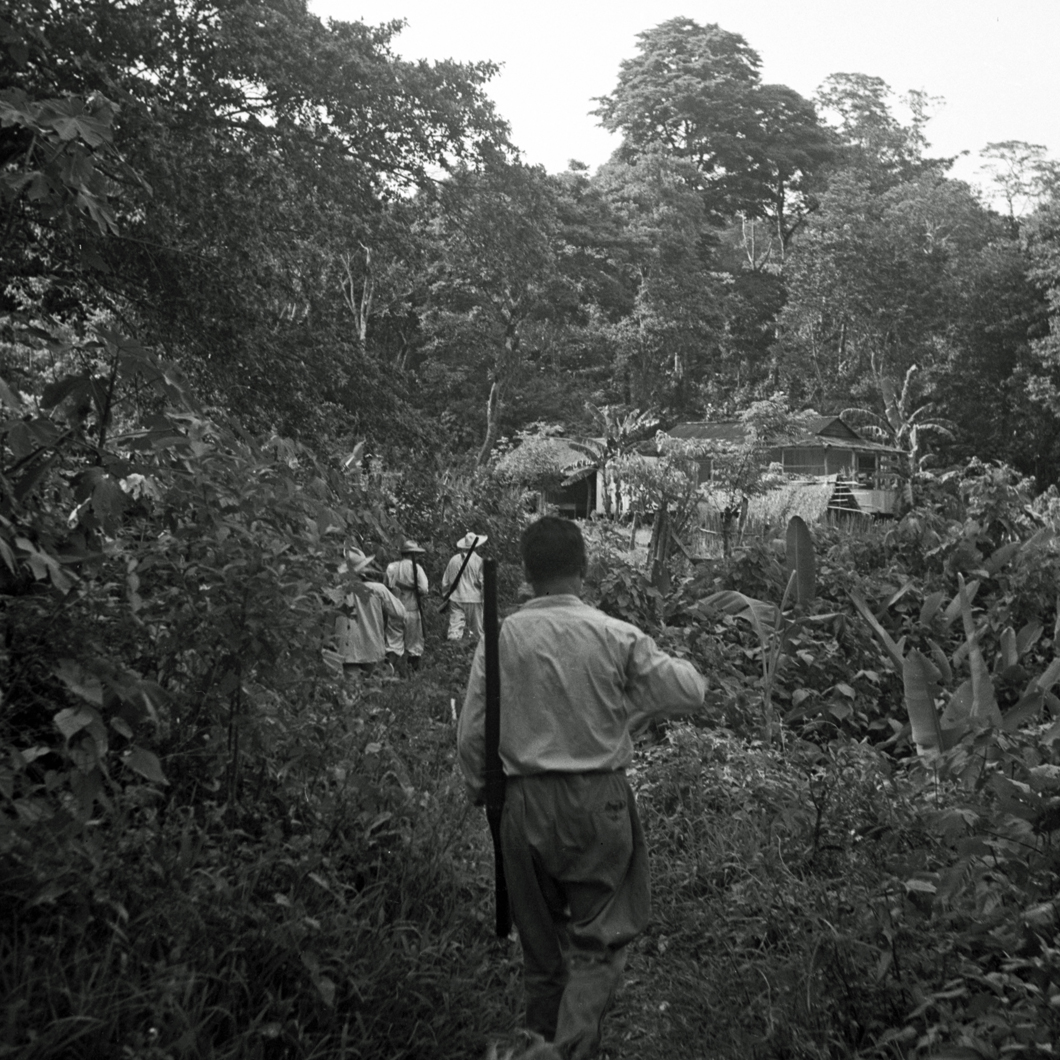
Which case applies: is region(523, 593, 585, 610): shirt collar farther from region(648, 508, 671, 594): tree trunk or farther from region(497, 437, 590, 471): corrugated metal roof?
region(497, 437, 590, 471): corrugated metal roof

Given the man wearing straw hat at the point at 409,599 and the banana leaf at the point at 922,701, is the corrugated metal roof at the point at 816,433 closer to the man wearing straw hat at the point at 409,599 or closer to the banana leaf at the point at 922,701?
the man wearing straw hat at the point at 409,599

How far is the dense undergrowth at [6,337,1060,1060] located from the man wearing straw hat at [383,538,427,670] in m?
3.22

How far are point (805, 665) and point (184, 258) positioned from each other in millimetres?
8028

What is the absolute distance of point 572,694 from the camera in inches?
153

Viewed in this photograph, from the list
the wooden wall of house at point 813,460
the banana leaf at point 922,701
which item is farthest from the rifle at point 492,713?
the wooden wall of house at point 813,460

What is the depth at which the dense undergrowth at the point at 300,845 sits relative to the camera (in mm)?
3582

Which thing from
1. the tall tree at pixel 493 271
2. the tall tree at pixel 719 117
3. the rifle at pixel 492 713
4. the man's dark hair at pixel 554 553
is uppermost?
the tall tree at pixel 719 117

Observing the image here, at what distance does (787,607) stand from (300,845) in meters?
8.24

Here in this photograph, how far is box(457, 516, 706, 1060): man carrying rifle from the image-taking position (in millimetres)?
3822

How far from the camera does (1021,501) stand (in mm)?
13211

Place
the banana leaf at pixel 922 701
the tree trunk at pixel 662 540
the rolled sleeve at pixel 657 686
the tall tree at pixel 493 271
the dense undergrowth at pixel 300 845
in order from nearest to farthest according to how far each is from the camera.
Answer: the dense undergrowth at pixel 300 845 → the rolled sleeve at pixel 657 686 → the banana leaf at pixel 922 701 → the tree trunk at pixel 662 540 → the tall tree at pixel 493 271

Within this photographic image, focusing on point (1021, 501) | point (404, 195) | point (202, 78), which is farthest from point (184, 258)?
point (1021, 501)

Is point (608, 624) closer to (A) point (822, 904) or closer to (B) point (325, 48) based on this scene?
(A) point (822, 904)

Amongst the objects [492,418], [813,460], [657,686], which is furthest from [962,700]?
[813,460]
